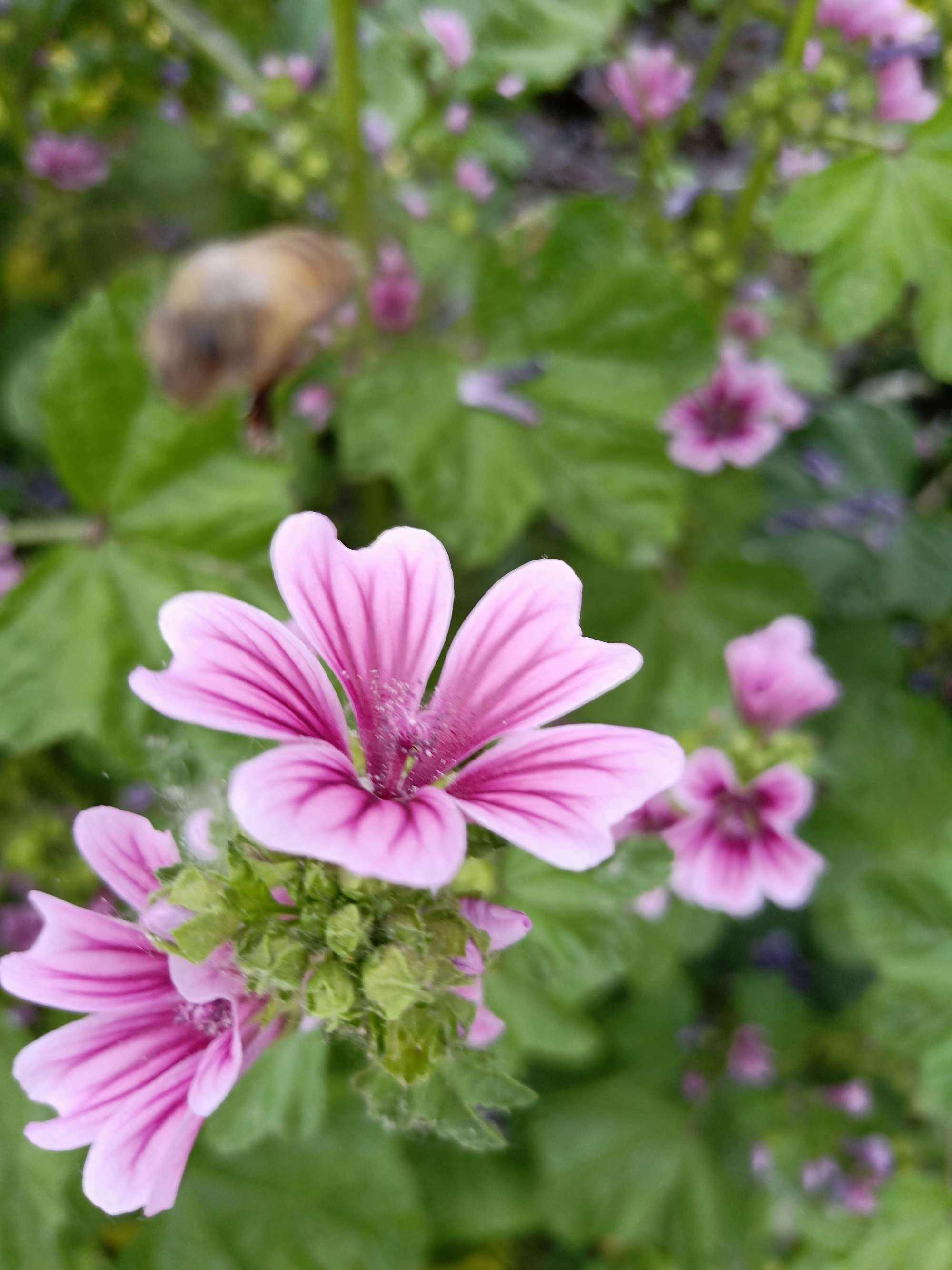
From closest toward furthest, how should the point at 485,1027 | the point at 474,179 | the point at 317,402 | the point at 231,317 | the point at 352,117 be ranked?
the point at 485,1027 < the point at 231,317 < the point at 352,117 < the point at 317,402 < the point at 474,179

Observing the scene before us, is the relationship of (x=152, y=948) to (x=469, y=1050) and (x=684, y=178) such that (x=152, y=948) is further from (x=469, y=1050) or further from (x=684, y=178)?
(x=684, y=178)

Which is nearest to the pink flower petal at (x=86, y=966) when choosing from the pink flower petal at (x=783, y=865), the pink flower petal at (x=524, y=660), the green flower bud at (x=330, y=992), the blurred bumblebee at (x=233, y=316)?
the green flower bud at (x=330, y=992)

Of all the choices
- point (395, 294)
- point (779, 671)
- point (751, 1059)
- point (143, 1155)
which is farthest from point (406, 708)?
point (751, 1059)

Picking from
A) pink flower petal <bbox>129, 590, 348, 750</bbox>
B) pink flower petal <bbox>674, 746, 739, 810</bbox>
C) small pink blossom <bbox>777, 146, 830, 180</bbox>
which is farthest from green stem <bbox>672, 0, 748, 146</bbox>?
pink flower petal <bbox>129, 590, 348, 750</bbox>

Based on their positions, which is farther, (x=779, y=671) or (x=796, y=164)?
(x=796, y=164)

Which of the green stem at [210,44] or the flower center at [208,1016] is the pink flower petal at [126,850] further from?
the green stem at [210,44]

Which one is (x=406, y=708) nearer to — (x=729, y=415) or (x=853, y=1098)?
(x=729, y=415)
